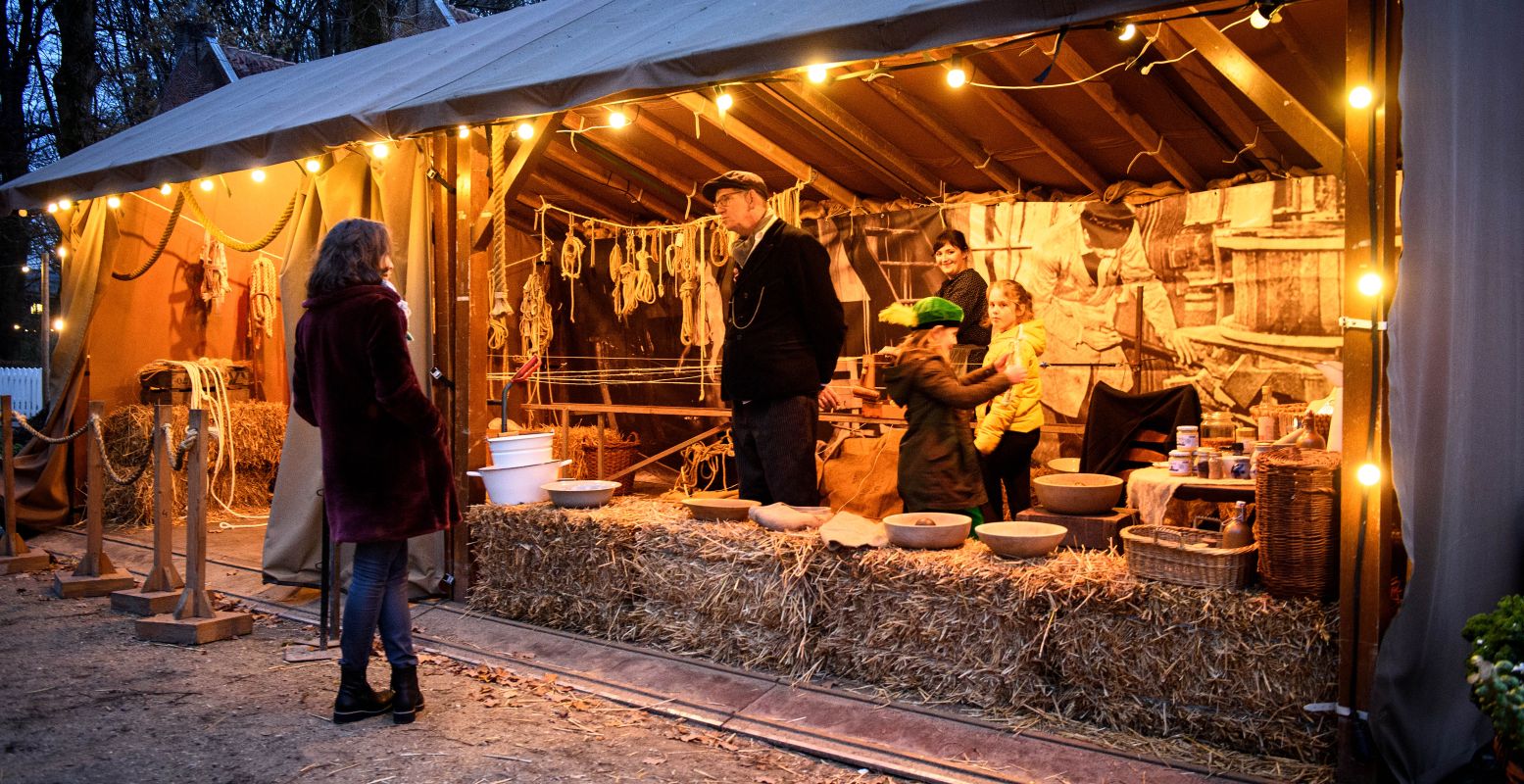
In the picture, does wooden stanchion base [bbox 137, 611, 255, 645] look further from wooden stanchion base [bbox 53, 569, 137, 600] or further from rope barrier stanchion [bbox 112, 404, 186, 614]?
wooden stanchion base [bbox 53, 569, 137, 600]

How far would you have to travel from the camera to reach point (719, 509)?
14.2 feet

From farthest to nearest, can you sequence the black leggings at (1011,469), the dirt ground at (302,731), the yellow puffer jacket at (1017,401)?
1. the black leggings at (1011,469)
2. the yellow puffer jacket at (1017,401)
3. the dirt ground at (302,731)

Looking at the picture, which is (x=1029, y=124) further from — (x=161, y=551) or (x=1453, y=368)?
(x=161, y=551)

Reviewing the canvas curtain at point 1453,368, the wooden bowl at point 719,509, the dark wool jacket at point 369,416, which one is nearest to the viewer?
the canvas curtain at point 1453,368

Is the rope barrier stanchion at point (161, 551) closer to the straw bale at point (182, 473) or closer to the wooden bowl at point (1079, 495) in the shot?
the straw bale at point (182, 473)

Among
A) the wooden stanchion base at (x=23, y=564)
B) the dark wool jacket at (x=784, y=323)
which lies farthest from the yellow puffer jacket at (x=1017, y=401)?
the wooden stanchion base at (x=23, y=564)

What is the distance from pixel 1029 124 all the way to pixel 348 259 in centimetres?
392

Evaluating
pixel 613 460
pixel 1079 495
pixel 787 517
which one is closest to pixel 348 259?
pixel 787 517

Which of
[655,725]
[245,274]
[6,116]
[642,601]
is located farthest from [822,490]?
[6,116]

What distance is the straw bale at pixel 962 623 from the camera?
9.89ft

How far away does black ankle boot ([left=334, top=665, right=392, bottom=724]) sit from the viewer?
3463mm

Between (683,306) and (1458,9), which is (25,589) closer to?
(683,306)

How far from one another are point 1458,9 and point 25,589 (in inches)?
266

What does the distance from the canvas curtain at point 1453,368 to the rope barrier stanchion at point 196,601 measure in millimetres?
4404
